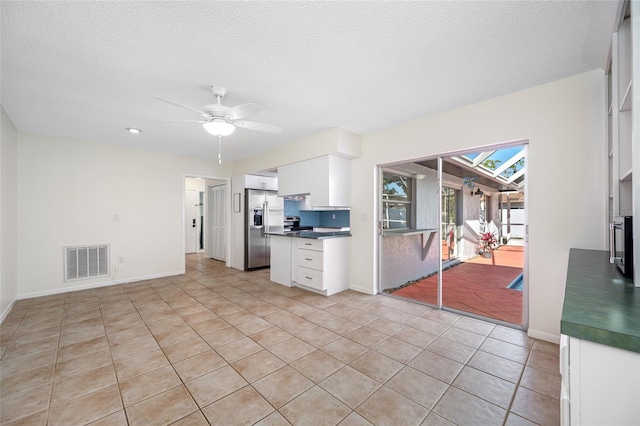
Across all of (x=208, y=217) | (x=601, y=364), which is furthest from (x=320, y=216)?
(x=601, y=364)

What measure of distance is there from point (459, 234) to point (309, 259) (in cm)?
300

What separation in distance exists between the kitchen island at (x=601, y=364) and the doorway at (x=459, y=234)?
99.5 inches

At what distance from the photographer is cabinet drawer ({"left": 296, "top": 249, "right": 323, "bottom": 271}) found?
3.93 m

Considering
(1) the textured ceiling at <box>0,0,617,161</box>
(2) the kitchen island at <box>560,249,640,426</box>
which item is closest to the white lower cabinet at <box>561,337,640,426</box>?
(2) the kitchen island at <box>560,249,640,426</box>

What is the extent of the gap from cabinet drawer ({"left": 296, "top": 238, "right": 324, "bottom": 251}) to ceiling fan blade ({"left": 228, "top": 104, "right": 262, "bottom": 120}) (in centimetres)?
215

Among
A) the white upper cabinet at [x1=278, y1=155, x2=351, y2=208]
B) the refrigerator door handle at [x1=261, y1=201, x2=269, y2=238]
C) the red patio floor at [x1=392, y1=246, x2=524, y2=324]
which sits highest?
the white upper cabinet at [x1=278, y1=155, x2=351, y2=208]

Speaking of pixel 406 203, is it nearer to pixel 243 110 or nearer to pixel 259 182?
pixel 243 110

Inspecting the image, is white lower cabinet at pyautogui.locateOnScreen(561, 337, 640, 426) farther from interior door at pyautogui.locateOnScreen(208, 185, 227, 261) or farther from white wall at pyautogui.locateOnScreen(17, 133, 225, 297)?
interior door at pyautogui.locateOnScreen(208, 185, 227, 261)

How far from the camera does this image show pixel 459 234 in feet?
16.1

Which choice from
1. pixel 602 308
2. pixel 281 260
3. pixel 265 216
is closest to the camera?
pixel 602 308

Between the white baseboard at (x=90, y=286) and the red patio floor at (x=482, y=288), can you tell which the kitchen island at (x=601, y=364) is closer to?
the red patio floor at (x=482, y=288)

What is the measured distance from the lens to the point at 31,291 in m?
3.89

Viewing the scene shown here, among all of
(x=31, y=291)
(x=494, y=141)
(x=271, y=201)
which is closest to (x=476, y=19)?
(x=494, y=141)

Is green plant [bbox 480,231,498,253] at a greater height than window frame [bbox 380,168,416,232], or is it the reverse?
window frame [bbox 380,168,416,232]
